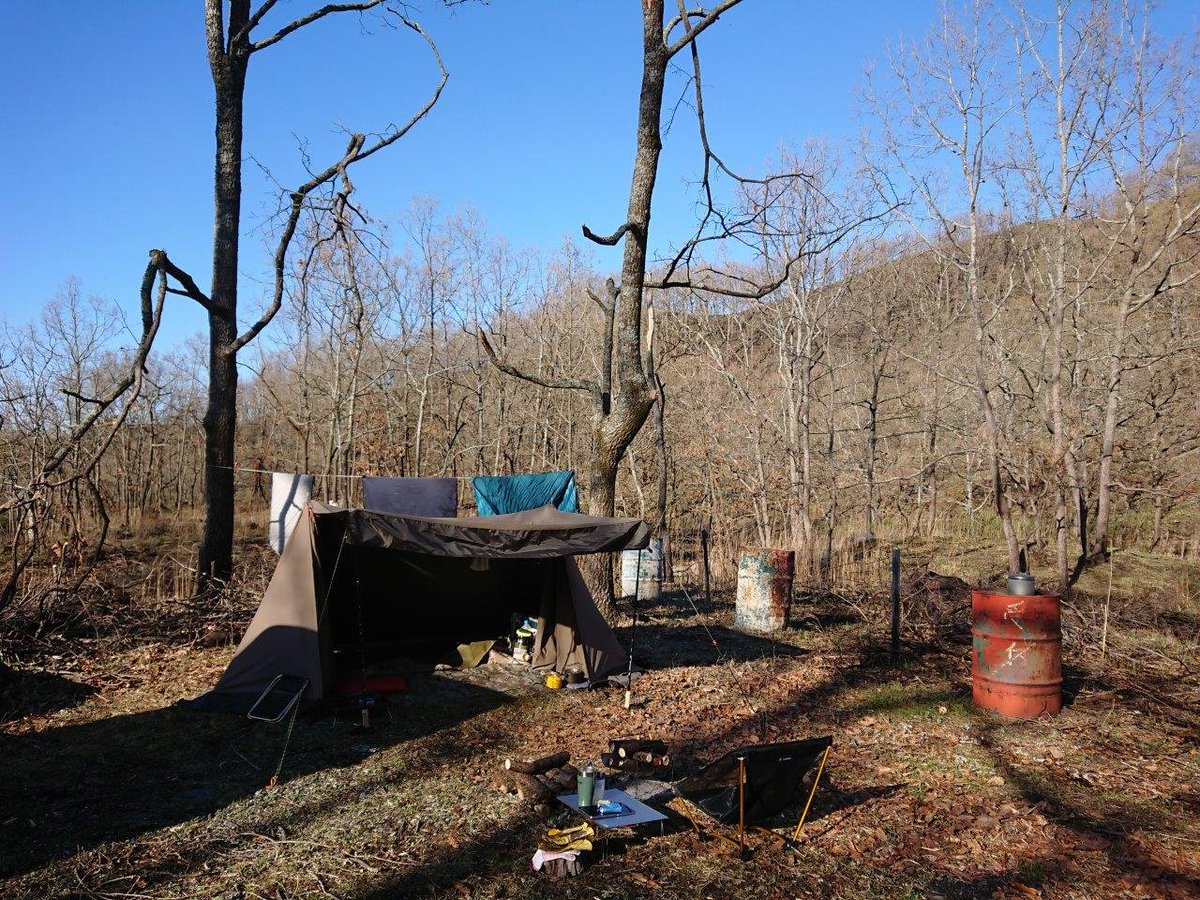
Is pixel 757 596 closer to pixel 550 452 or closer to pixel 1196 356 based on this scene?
pixel 1196 356

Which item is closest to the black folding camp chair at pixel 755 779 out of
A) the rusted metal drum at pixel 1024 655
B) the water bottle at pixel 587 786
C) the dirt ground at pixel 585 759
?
the dirt ground at pixel 585 759

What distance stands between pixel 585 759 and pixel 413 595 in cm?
384

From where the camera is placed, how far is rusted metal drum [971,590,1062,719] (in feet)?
24.5

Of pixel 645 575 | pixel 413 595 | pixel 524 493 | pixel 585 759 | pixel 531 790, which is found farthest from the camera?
pixel 524 493

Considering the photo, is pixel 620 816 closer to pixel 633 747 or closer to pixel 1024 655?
pixel 633 747

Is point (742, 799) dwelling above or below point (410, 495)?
below

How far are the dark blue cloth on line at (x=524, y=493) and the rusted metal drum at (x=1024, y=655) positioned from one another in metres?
7.33

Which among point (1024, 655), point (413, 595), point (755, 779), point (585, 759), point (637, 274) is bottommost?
point (585, 759)

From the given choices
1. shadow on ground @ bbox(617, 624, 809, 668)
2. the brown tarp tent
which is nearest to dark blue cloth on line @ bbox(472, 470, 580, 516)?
shadow on ground @ bbox(617, 624, 809, 668)

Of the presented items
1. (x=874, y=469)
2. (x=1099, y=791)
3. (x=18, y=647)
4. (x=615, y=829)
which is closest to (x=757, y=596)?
(x=1099, y=791)

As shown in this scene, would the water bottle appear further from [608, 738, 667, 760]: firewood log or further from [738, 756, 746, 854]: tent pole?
[608, 738, 667, 760]: firewood log

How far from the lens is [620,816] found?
16.3 ft

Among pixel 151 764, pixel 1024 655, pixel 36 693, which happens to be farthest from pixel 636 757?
pixel 36 693

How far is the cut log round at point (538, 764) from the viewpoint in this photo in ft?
18.9
